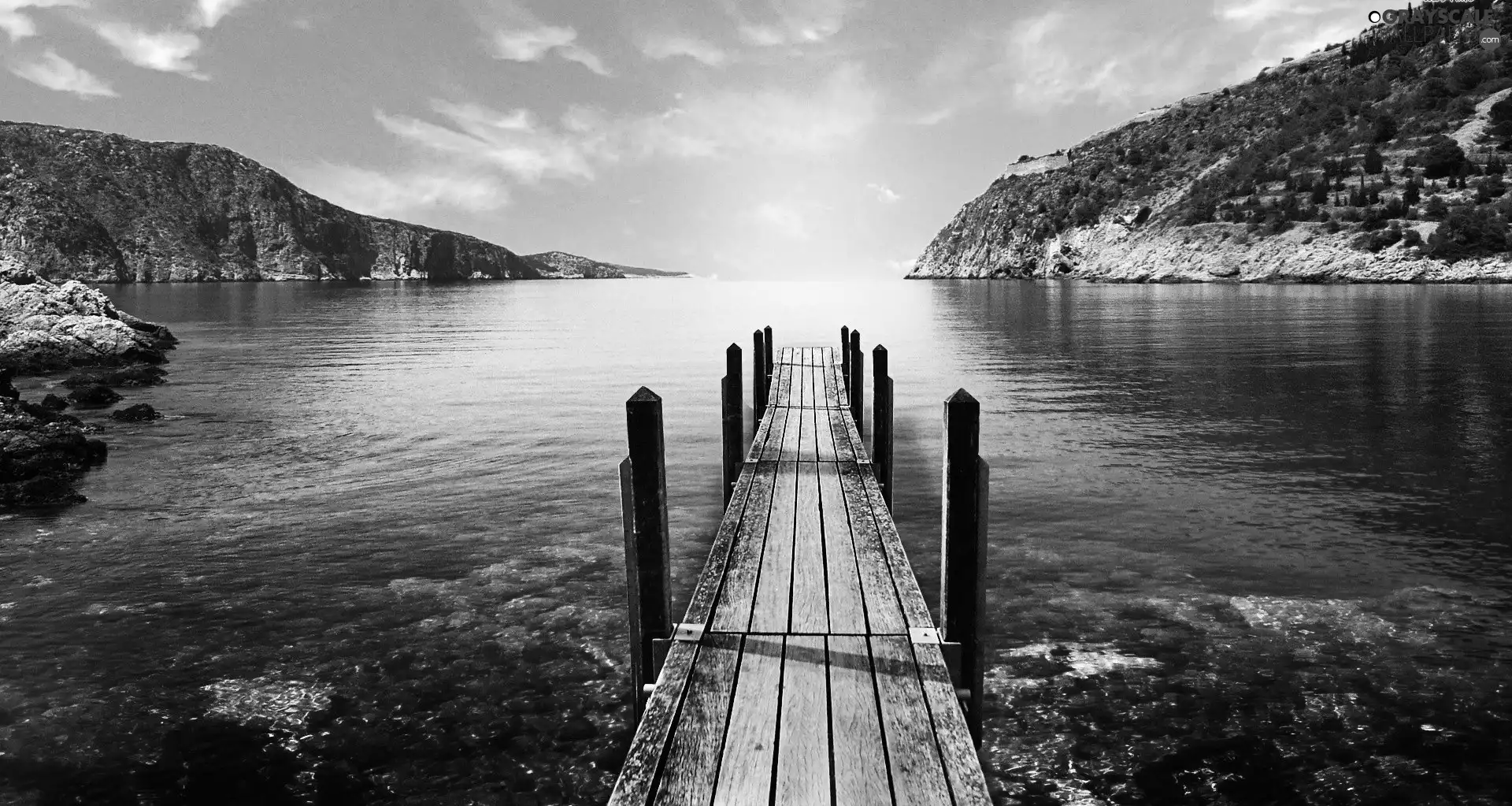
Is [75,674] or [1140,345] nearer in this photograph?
[75,674]

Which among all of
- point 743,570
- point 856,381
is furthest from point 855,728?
point 856,381

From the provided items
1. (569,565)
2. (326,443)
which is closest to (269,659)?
(569,565)

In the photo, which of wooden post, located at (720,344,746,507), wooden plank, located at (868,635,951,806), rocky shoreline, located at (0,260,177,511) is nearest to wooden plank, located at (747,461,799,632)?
wooden plank, located at (868,635,951,806)

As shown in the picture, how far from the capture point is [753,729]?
475cm

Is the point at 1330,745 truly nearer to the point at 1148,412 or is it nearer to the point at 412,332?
the point at 1148,412

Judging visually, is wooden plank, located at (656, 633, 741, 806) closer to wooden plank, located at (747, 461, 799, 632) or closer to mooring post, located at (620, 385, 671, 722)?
wooden plank, located at (747, 461, 799, 632)

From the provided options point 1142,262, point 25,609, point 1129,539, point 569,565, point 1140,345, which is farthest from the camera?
point 1142,262

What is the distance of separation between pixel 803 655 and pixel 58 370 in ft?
120

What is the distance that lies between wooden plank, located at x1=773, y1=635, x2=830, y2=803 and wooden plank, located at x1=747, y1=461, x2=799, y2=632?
33 centimetres

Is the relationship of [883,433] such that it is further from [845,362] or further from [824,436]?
Result: [845,362]

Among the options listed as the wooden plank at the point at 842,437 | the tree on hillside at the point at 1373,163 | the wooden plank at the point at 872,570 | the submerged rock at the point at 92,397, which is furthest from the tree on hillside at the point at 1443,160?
the submerged rock at the point at 92,397

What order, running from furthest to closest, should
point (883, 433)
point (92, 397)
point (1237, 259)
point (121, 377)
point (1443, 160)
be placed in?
point (1237, 259), point (1443, 160), point (121, 377), point (92, 397), point (883, 433)

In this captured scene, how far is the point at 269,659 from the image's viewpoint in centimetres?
812

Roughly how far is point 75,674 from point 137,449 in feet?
39.1
